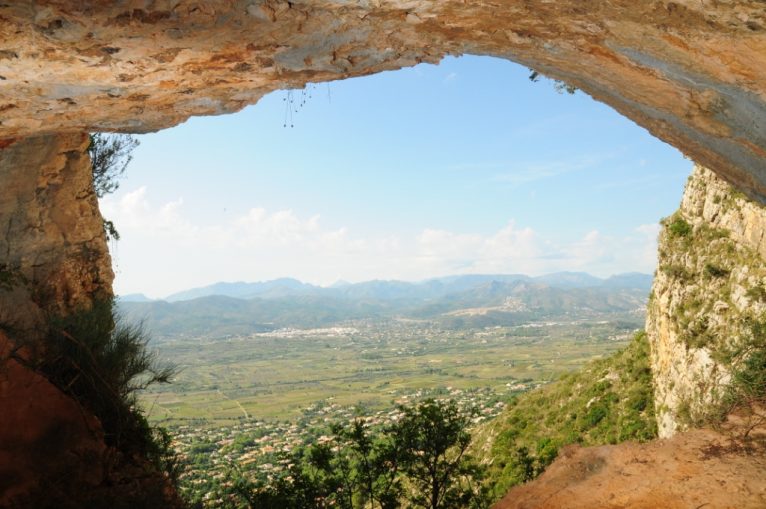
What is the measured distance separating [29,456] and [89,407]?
164cm

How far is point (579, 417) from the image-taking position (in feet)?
85.0

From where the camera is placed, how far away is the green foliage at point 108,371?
11000 mm

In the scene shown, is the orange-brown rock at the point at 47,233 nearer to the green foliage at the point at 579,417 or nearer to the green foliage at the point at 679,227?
the green foliage at the point at 579,417

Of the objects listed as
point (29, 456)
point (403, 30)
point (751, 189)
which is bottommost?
point (29, 456)

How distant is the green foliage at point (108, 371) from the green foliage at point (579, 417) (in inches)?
520

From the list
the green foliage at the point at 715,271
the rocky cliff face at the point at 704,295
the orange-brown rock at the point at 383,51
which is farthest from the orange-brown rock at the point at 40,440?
the green foliage at the point at 715,271

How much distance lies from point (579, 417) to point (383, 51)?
24223 mm

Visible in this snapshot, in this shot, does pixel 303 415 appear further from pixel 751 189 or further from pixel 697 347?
pixel 751 189

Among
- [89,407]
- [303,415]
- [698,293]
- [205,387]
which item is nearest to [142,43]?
[89,407]

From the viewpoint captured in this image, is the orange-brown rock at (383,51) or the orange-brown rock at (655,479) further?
the orange-brown rock at (655,479)

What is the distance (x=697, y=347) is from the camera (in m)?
16.6

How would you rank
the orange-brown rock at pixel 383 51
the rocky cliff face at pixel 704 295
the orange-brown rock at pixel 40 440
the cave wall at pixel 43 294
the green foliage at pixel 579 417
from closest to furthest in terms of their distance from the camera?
the orange-brown rock at pixel 383 51, the orange-brown rock at pixel 40 440, the cave wall at pixel 43 294, the rocky cliff face at pixel 704 295, the green foliage at pixel 579 417

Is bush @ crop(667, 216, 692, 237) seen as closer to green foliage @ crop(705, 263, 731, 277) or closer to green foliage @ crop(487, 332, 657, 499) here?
green foliage @ crop(705, 263, 731, 277)

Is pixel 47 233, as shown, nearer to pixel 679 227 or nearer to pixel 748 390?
pixel 748 390
